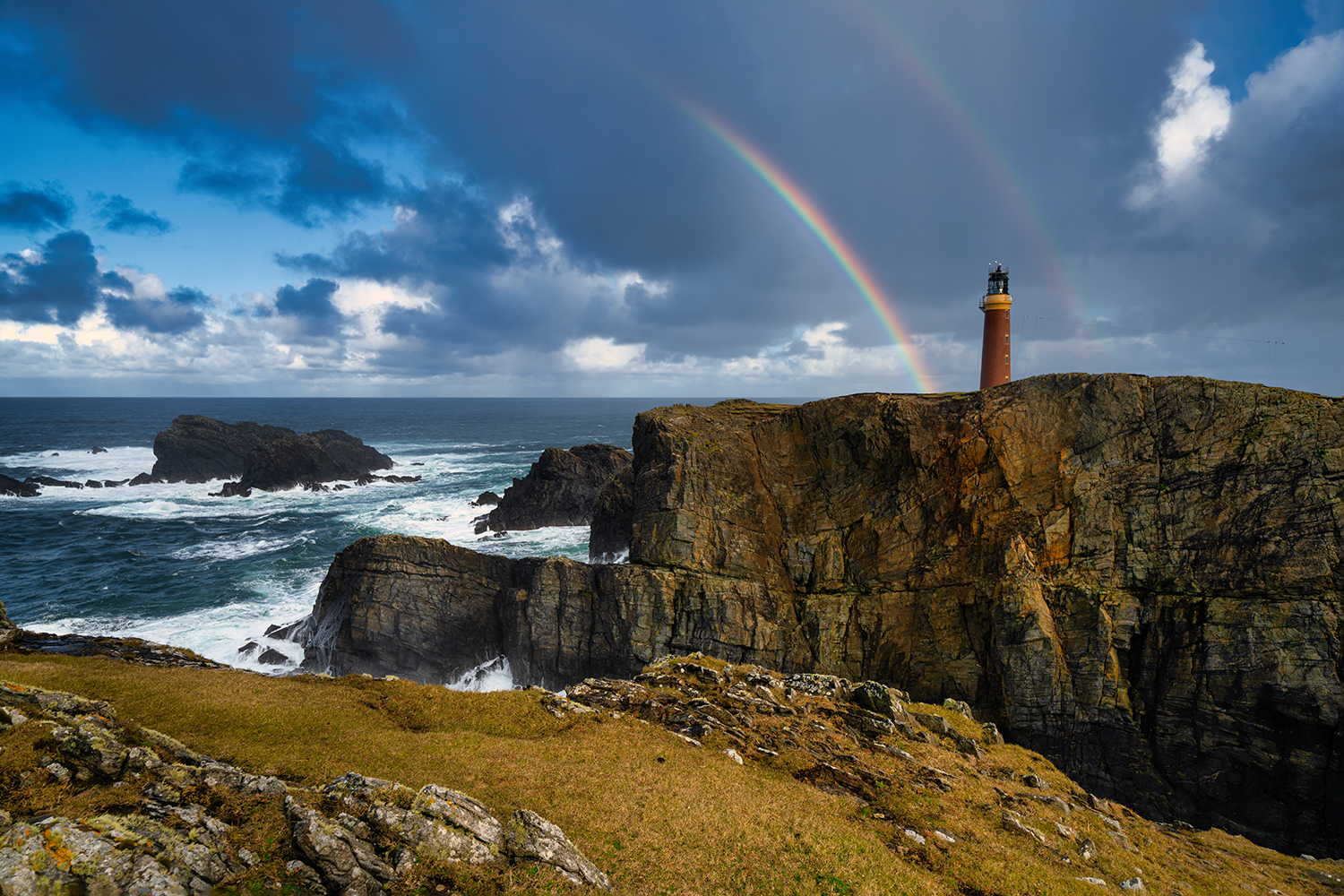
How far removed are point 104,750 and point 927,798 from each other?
22699mm

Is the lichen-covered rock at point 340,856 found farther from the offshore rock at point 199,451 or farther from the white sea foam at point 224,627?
the offshore rock at point 199,451

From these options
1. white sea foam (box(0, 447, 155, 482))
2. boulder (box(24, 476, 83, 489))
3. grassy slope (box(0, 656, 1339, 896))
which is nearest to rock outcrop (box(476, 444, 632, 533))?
grassy slope (box(0, 656, 1339, 896))

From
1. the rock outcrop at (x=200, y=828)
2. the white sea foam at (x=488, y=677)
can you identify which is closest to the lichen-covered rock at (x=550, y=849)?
the rock outcrop at (x=200, y=828)

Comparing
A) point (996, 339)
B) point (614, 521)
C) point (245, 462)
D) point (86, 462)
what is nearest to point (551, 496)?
point (614, 521)

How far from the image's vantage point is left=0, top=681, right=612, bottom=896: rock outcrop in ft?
31.1

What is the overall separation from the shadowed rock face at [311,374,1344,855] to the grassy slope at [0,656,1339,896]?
25.6 ft

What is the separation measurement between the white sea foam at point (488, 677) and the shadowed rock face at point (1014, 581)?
0.87m

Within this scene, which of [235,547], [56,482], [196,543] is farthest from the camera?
[56,482]

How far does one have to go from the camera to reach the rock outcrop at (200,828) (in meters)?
9.49

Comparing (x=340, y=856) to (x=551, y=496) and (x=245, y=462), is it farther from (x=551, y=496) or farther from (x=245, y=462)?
(x=245, y=462)

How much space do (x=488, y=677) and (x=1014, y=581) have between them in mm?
34325

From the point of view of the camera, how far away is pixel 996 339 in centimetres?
5341

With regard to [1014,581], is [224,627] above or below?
below

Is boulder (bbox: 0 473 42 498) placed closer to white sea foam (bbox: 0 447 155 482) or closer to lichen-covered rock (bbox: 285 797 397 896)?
white sea foam (bbox: 0 447 155 482)
